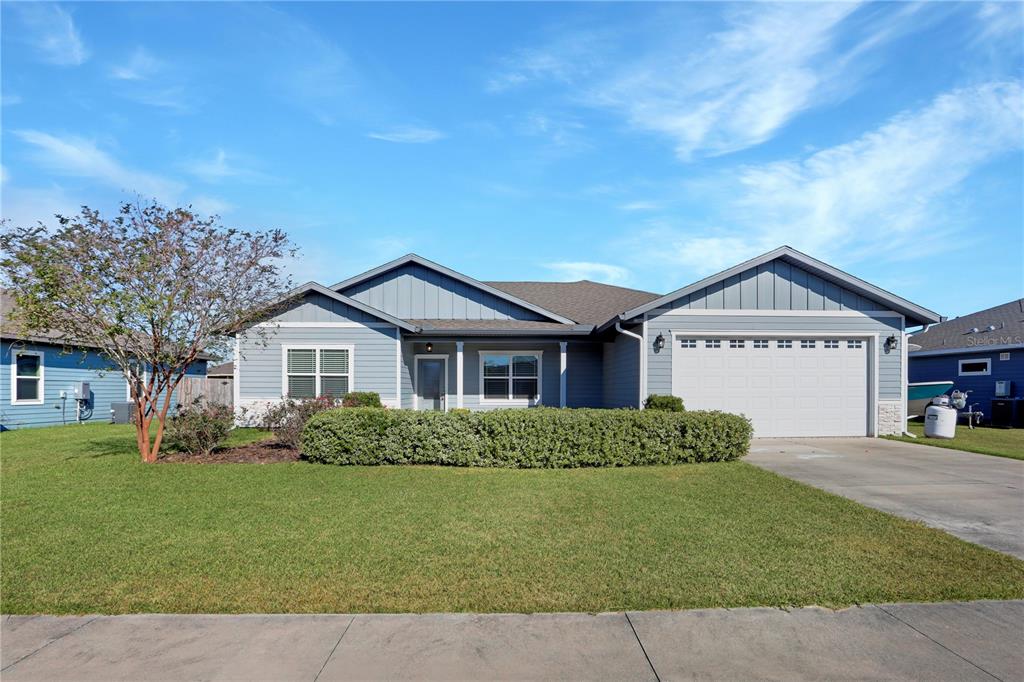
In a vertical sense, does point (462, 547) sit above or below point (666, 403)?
below

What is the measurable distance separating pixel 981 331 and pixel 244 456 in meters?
25.3

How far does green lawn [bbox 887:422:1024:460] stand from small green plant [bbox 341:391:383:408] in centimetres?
1264

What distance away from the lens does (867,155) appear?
12.6m

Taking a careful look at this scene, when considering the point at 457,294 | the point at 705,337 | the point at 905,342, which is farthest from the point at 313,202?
the point at 905,342

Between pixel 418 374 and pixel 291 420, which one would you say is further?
pixel 418 374

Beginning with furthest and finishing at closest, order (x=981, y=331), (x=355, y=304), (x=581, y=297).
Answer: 1. (x=981, y=331)
2. (x=581, y=297)
3. (x=355, y=304)

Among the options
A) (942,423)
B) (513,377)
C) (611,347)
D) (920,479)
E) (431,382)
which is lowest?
(920,479)

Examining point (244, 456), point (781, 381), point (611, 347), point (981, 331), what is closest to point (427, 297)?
point (611, 347)

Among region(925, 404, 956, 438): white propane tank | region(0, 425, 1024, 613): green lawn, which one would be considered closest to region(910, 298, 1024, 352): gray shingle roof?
region(925, 404, 956, 438): white propane tank

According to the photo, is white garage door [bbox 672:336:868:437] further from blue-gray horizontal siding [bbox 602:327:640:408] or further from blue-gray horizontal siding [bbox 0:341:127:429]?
blue-gray horizontal siding [bbox 0:341:127:429]

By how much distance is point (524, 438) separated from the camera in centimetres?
1041

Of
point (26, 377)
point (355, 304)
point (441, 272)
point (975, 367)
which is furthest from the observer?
point (975, 367)

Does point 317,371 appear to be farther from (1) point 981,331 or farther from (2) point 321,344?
(1) point 981,331

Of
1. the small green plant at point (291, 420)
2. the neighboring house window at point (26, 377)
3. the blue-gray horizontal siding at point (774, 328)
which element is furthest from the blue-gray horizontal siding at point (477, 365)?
the neighboring house window at point (26, 377)
